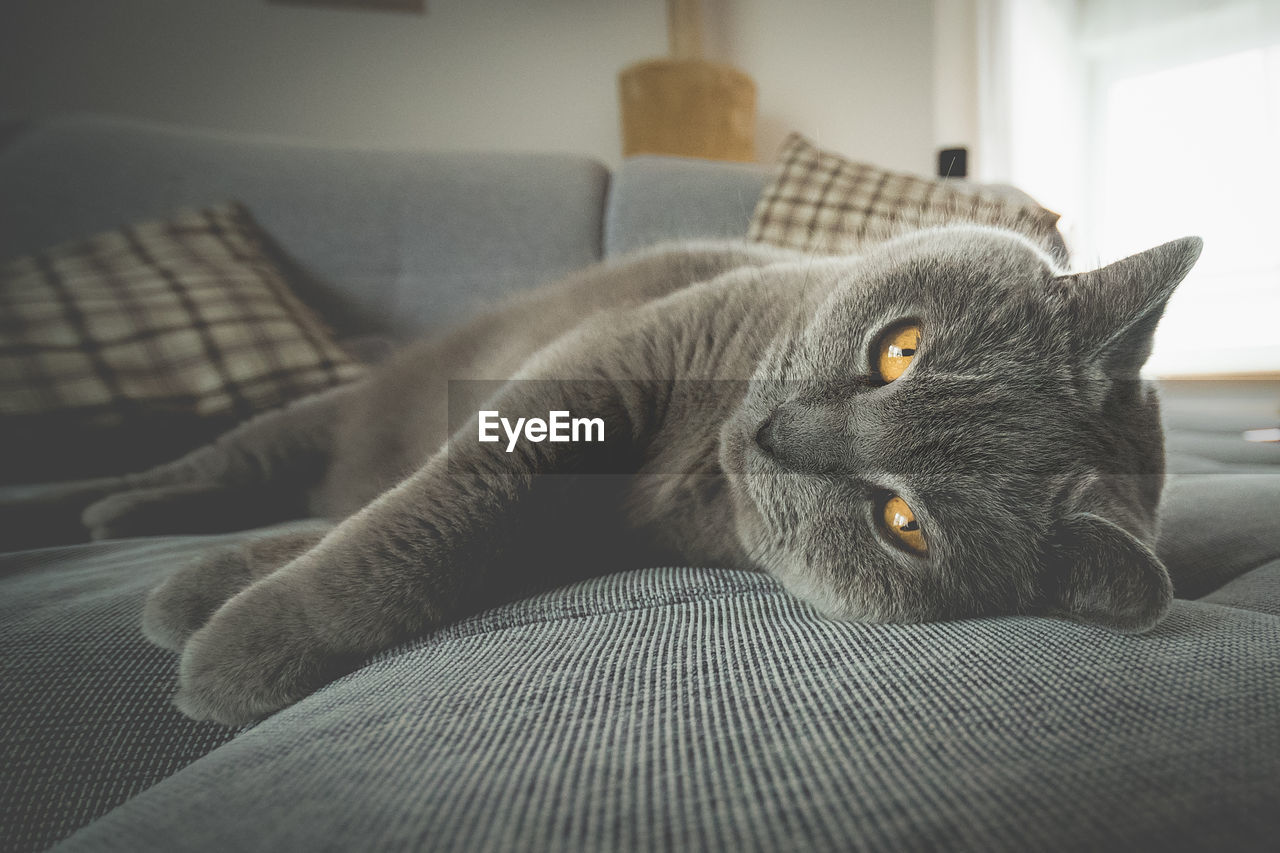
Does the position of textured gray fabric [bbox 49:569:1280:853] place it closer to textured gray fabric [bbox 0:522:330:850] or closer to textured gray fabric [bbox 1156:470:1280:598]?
textured gray fabric [bbox 0:522:330:850]

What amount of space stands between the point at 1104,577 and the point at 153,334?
1.48m

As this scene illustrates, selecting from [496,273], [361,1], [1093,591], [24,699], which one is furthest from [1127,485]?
[361,1]

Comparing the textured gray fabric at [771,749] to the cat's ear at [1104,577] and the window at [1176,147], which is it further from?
the window at [1176,147]

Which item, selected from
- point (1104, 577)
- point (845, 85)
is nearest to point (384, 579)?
point (1104, 577)

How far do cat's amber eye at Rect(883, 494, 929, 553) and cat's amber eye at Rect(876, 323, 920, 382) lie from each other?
0.12 m

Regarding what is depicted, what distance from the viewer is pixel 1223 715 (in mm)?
305

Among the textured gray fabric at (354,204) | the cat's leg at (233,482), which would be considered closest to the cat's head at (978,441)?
the cat's leg at (233,482)

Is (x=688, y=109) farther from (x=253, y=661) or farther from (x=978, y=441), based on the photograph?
(x=253, y=661)

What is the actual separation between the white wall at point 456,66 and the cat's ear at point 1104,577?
136cm

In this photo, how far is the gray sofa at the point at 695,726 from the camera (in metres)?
0.25

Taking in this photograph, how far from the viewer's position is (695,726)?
32cm

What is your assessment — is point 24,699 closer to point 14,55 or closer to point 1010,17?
point 1010,17

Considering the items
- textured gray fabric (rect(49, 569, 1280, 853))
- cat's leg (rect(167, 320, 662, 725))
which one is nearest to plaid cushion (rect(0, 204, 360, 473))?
cat's leg (rect(167, 320, 662, 725))

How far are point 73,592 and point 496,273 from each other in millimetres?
1170
